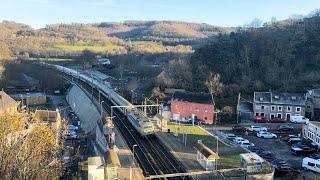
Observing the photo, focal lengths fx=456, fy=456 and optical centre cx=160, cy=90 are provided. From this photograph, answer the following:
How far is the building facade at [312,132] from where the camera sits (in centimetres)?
3273

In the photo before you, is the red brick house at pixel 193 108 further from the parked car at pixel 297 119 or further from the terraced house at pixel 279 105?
the parked car at pixel 297 119

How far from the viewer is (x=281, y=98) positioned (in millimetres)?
41531

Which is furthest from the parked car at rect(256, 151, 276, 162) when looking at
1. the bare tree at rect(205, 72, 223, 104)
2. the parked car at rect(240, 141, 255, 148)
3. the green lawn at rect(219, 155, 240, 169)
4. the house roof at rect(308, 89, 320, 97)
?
Result: the bare tree at rect(205, 72, 223, 104)

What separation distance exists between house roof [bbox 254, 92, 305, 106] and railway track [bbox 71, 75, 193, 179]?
1320 centimetres

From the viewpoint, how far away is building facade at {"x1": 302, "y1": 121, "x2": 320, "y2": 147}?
107 feet

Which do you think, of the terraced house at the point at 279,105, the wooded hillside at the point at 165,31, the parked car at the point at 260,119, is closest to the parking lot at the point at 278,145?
the parked car at the point at 260,119

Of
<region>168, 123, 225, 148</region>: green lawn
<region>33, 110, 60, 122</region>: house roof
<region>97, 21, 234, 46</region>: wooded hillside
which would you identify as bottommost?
<region>168, 123, 225, 148</region>: green lawn

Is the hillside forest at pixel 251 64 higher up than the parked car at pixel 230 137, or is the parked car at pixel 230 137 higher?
the hillside forest at pixel 251 64

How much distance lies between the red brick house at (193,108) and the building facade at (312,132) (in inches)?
332

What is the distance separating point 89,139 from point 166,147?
7.47 m

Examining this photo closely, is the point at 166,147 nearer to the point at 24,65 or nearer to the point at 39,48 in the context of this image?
the point at 24,65

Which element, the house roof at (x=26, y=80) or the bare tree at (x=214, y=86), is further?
the house roof at (x=26, y=80)

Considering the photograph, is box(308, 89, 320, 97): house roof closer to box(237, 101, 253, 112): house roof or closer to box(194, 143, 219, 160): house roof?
box(237, 101, 253, 112): house roof

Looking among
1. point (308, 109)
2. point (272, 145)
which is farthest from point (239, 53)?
point (272, 145)
